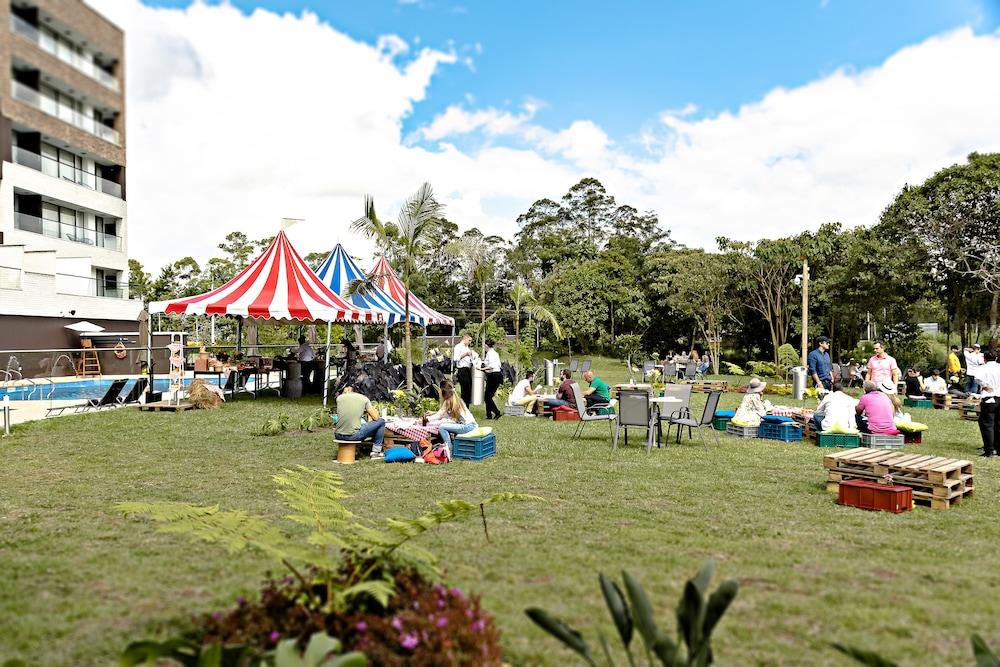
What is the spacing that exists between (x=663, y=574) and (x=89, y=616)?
3102 mm

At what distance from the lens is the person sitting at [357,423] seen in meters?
8.54

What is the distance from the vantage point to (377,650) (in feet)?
8.72

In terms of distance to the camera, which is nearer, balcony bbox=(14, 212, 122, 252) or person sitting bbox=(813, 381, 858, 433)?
person sitting bbox=(813, 381, 858, 433)

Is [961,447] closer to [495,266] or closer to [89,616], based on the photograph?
[89,616]

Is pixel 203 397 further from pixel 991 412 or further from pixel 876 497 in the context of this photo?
pixel 991 412

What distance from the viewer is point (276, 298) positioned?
15.1m

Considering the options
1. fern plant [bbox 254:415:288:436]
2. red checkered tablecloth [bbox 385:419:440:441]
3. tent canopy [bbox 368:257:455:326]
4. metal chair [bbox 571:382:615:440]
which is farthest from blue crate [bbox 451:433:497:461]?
tent canopy [bbox 368:257:455:326]

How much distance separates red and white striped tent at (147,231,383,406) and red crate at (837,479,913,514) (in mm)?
10410

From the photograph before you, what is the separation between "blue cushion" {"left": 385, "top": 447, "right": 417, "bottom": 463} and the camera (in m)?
8.48

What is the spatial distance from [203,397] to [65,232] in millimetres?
19970

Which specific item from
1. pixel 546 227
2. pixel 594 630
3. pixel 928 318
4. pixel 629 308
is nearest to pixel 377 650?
pixel 594 630

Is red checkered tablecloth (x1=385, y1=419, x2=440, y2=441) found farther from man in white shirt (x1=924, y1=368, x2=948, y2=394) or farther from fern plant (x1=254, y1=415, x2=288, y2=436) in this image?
man in white shirt (x1=924, y1=368, x2=948, y2=394)

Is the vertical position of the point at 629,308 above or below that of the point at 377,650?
above

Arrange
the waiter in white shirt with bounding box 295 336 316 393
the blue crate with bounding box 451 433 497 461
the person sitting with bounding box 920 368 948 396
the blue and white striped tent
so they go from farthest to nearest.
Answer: the blue and white striped tent
the waiter in white shirt with bounding box 295 336 316 393
the person sitting with bounding box 920 368 948 396
the blue crate with bounding box 451 433 497 461
